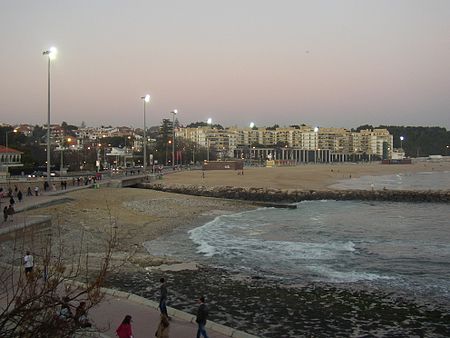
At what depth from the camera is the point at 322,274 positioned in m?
19.1

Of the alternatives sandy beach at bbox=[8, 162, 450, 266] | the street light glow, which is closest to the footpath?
sandy beach at bbox=[8, 162, 450, 266]

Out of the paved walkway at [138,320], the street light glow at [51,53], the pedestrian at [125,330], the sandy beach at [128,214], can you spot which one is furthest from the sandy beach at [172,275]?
the street light glow at [51,53]

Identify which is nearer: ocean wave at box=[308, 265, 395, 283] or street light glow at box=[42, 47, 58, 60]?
ocean wave at box=[308, 265, 395, 283]

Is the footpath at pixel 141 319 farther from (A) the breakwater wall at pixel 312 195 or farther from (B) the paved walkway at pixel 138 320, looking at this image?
(A) the breakwater wall at pixel 312 195

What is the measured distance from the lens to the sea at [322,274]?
13.7 m

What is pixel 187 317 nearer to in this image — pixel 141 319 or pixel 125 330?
pixel 141 319

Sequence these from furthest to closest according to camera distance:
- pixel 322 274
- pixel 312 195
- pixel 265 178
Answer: pixel 265 178 < pixel 312 195 < pixel 322 274

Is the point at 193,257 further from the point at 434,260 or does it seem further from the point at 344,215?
the point at 344,215

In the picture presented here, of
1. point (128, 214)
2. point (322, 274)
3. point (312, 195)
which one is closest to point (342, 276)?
point (322, 274)

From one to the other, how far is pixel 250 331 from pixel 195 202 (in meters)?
34.9

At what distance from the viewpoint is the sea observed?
13.7m

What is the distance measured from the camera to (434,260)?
72.6ft

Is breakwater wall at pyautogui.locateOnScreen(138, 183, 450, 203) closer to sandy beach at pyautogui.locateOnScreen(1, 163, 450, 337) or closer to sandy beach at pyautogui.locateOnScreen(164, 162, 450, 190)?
sandy beach at pyautogui.locateOnScreen(164, 162, 450, 190)

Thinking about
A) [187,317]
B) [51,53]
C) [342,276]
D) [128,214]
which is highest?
[51,53]
